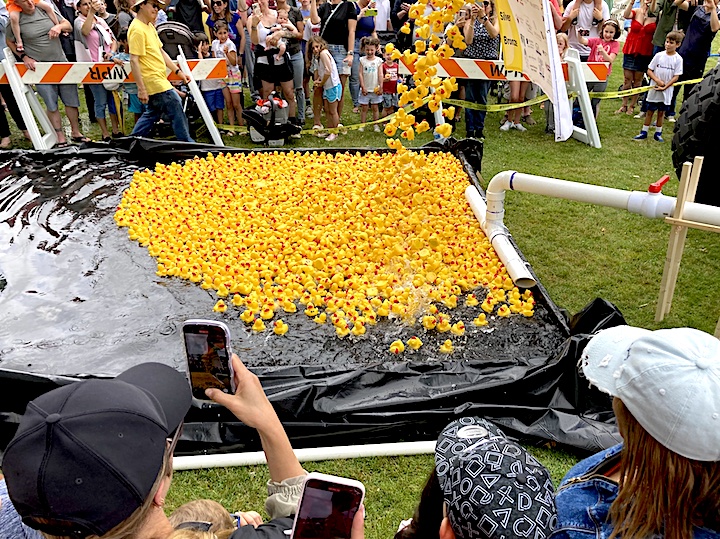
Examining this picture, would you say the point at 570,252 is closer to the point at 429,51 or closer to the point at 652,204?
the point at 652,204

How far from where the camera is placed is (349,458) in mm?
3033

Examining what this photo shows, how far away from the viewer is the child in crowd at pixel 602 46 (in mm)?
8664

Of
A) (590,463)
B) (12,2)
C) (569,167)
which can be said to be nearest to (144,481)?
(590,463)

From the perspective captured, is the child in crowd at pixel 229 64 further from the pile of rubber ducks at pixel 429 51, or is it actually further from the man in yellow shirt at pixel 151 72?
the pile of rubber ducks at pixel 429 51

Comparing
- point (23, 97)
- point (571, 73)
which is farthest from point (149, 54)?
point (571, 73)

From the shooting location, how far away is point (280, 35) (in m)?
7.79

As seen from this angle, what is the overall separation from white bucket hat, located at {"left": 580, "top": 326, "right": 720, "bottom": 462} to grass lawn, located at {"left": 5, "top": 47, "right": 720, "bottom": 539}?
1795 mm

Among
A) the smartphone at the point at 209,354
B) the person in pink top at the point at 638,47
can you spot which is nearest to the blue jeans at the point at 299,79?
the person in pink top at the point at 638,47

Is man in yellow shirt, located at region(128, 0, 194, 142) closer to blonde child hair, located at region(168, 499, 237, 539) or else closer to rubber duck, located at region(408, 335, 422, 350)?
rubber duck, located at region(408, 335, 422, 350)

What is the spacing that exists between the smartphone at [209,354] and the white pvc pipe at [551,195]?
2665 mm

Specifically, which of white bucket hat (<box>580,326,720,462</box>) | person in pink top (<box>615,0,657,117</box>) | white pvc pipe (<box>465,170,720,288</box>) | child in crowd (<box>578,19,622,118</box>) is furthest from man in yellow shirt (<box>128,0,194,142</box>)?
person in pink top (<box>615,0,657,117</box>)

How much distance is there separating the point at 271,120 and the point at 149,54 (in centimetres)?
167

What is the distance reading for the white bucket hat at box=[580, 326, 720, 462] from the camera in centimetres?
Answer: 116

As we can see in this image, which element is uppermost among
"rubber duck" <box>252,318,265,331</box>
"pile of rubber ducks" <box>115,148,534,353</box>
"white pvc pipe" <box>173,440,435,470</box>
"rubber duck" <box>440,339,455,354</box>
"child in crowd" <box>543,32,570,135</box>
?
"child in crowd" <box>543,32,570,135</box>
